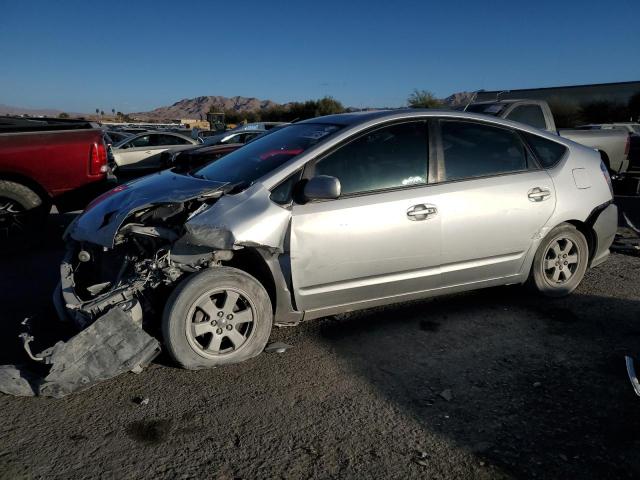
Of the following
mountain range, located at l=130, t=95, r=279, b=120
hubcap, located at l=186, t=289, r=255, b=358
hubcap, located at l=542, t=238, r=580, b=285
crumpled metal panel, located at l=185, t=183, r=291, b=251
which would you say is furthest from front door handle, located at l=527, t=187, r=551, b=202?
mountain range, located at l=130, t=95, r=279, b=120

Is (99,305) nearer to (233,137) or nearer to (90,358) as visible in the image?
(90,358)

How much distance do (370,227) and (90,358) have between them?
75.5 inches

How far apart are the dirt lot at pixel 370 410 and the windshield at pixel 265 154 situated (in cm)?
124

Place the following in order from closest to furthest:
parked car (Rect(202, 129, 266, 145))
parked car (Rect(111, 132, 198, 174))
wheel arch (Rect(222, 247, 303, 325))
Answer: wheel arch (Rect(222, 247, 303, 325))
parked car (Rect(202, 129, 266, 145))
parked car (Rect(111, 132, 198, 174))

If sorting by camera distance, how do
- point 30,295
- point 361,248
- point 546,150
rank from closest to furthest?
1. point 361,248
2. point 546,150
3. point 30,295

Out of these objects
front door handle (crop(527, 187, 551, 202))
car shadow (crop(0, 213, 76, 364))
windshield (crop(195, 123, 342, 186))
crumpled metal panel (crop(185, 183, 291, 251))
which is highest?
windshield (crop(195, 123, 342, 186))

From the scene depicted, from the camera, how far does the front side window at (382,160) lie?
3.75m

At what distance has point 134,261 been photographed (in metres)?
3.58

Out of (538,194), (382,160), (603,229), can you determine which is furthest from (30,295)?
(603,229)

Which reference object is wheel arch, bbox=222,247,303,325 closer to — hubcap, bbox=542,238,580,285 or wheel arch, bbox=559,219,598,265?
hubcap, bbox=542,238,580,285

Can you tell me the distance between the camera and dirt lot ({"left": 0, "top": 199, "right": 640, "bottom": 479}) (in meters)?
2.54

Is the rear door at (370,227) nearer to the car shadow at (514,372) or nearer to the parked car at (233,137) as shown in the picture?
the car shadow at (514,372)

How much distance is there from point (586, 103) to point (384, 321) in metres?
50.8

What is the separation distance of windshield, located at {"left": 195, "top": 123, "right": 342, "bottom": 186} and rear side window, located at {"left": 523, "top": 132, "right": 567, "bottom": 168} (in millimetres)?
1721
